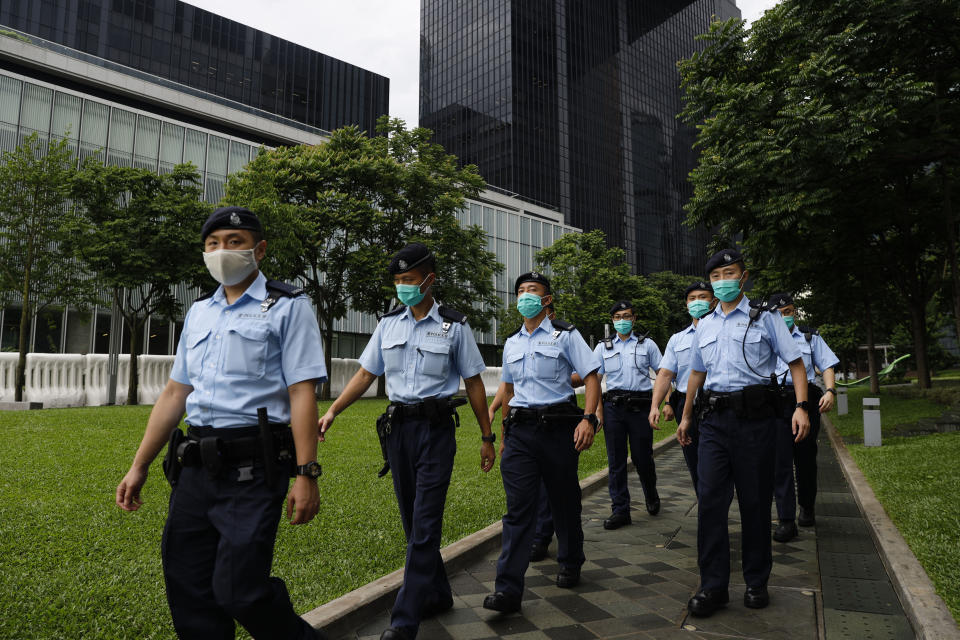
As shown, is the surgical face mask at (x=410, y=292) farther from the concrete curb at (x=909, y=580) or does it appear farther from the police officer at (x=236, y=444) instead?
the concrete curb at (x=909, y=580)

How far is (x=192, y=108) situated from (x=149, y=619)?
43.8 meters

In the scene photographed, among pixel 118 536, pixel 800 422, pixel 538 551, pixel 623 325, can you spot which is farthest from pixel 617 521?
pixel 118 536

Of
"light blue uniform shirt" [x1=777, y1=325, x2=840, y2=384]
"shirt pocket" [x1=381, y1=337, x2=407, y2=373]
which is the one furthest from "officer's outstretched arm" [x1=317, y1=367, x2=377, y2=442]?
"light blue uniform shirt" [x1=777, y1=325, x2=840, y2=384]

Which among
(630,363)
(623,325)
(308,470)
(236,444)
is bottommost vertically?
(308,470)

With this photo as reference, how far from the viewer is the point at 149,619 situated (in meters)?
3.44

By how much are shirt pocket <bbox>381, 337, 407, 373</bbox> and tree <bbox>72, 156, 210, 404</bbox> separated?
1762 centimetres

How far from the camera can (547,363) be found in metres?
4.46

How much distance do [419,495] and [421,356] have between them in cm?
81

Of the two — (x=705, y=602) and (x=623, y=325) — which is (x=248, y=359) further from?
(x=623, y=325)

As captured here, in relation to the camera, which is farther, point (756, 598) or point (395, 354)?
point (756, 598)

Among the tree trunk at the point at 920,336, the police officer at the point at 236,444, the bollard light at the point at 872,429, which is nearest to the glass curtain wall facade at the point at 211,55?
the tree trunk at the point at 920,336

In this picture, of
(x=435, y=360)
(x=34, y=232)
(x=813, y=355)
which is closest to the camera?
(x=435, y=360)

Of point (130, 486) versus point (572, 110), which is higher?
point (572, 110)

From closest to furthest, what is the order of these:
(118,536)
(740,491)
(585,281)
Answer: (740,491) < (118,536) < (585,281)
